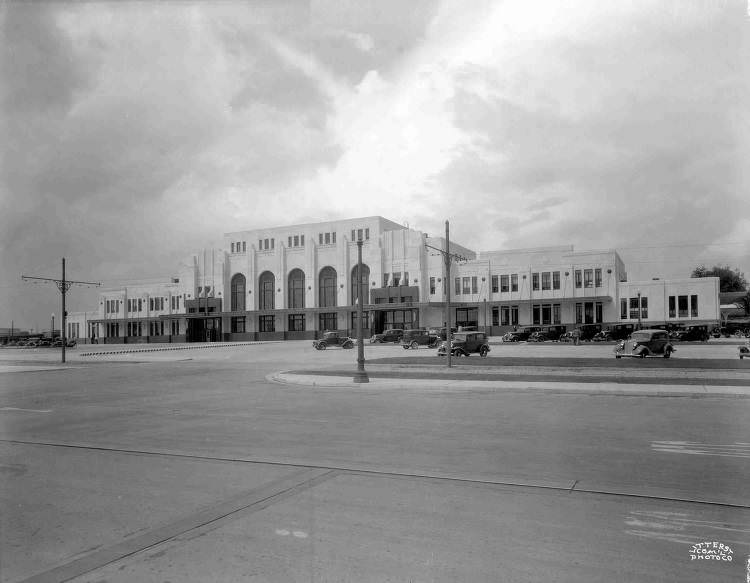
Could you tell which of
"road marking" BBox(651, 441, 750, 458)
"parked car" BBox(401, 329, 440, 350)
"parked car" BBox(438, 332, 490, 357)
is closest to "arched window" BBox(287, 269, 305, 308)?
"parked car" BBox(401, 329, 440, 350)

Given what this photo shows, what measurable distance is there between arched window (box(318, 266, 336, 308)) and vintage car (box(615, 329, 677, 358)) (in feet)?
178

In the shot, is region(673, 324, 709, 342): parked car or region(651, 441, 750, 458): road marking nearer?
region(651, 441, 750, 458): road marking

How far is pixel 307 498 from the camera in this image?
22.4 feet

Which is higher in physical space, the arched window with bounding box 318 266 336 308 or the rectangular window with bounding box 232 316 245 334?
the arched window with bounding box 318 266 336 308

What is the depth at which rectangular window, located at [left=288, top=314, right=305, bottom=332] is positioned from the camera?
8481 cm

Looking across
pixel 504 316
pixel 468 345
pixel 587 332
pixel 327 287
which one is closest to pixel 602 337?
pixel 587 332

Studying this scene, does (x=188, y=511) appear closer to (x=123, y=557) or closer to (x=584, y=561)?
(x=123, y=557)

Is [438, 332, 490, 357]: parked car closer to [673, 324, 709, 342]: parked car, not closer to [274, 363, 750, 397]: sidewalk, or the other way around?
[274, 363, 750, 397]: sidewalk

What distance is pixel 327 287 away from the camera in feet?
276

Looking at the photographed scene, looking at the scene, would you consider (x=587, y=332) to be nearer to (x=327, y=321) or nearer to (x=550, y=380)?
(x=550, y=380)

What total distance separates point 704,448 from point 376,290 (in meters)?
67.8

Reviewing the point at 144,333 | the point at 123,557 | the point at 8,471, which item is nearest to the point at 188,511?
the point at 123,557

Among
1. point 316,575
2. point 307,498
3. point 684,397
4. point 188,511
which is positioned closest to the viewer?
point 316,575

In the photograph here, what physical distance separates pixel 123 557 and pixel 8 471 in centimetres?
470
